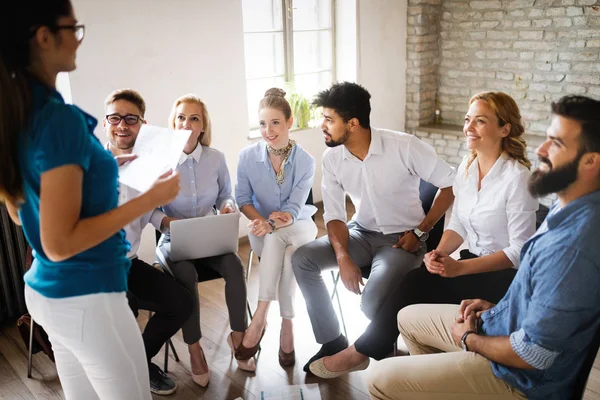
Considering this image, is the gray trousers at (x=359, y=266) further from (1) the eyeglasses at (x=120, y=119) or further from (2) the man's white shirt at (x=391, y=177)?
(1) the eyeglasses at (x=120, y=119)

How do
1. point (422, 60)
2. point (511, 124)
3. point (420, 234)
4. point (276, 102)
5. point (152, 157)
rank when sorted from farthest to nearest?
point (422, 60)
point (276, 102)
point (420, 234)
point (511, 124)
point (152, 157)

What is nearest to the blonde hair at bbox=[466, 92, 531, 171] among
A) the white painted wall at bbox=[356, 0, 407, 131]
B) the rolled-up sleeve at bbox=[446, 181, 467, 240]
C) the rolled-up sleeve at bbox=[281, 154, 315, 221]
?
the rolled-up sleeve at bbox=[446, 181, 467, 240]

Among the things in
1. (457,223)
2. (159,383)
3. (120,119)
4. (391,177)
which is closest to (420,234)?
(457,223)

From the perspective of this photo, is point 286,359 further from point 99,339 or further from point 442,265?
point 99,339

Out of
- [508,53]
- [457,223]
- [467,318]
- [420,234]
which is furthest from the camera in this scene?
[508,53]

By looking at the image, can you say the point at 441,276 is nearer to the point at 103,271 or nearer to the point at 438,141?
the point at 103,271

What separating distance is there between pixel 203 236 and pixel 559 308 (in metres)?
1.60

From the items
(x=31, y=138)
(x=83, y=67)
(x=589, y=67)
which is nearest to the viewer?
(x=31, y=138)

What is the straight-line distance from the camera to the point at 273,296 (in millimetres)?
2756

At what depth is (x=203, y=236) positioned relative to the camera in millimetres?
2557

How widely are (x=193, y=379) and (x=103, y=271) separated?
54.4 inches

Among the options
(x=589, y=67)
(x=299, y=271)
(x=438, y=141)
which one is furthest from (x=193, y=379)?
(x=589, y=67)

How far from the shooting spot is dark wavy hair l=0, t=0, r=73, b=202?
121cm

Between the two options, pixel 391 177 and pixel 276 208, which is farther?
pixel 276 208
